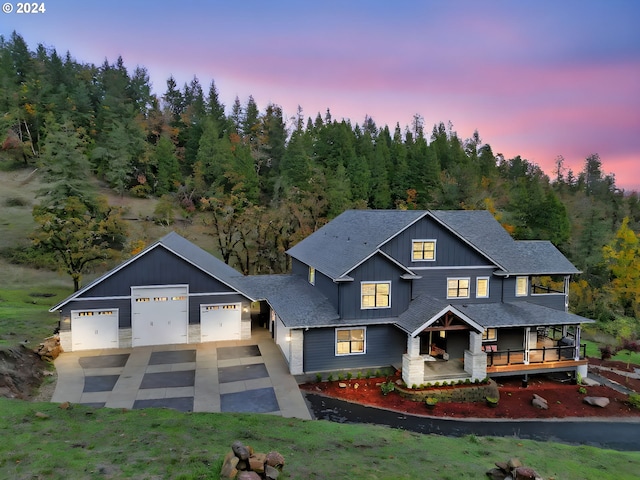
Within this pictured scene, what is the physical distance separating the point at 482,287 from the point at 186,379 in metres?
16.6

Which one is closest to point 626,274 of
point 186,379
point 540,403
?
point 540,403

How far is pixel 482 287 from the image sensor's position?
22203 mm

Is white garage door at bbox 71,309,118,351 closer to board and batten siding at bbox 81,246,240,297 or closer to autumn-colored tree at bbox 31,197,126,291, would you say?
board and batten siding at bbox 81,246,240,297

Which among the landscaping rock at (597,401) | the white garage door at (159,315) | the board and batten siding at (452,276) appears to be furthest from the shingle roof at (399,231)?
the white garage door at (159,315)

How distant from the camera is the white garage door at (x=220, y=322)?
23.3 metres

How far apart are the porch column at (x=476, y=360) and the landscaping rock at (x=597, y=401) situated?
4.61 meters

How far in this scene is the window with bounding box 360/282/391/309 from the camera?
2016 centimetres

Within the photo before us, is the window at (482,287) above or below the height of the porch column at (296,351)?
above

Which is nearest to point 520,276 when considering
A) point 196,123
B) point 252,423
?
point 252,423

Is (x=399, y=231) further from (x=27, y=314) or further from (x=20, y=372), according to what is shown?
(x=27, y=314)

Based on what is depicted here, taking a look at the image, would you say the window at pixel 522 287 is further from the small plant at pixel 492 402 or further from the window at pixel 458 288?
the small plant at pixel 492 402

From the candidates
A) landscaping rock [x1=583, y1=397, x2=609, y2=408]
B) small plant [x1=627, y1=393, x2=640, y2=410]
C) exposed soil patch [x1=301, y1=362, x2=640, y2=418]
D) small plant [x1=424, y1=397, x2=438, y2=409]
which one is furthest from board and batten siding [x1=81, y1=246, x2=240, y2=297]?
small plant [x1=627, y1=393, x2=640, y2=410]

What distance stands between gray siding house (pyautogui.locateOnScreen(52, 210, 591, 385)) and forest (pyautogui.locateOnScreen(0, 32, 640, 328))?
13.3 meters

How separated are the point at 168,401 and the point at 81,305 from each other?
929 centimetres
